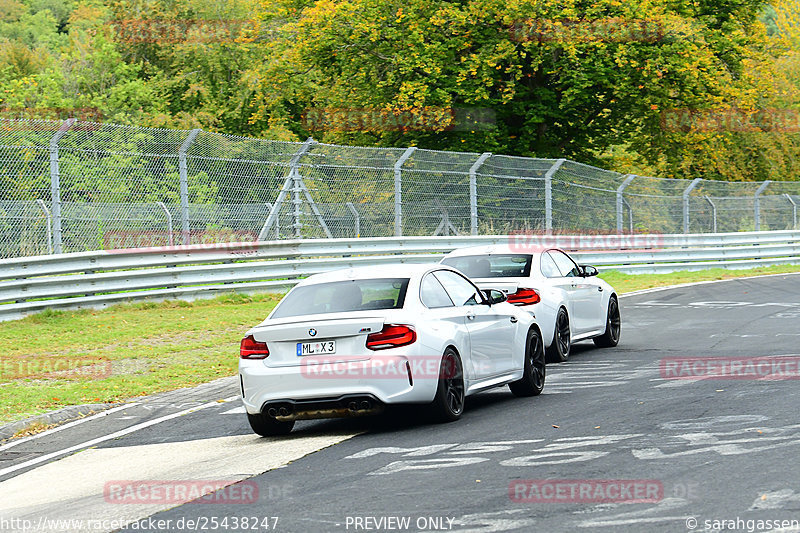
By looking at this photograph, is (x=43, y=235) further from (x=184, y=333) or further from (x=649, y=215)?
(x=649, y=215)

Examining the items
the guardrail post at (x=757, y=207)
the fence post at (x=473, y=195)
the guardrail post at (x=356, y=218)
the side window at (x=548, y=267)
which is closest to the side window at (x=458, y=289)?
the side window at (x=548, y=267)

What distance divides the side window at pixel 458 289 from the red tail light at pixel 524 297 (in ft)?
7.66

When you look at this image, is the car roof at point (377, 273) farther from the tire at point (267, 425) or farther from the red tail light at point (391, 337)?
the tire at point (267, 425)

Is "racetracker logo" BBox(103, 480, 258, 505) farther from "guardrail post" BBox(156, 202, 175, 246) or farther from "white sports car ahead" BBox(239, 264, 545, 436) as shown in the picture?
"guardrail post" BBox(156, 202, 175, 246)

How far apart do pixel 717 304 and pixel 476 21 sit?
1733 centimetres

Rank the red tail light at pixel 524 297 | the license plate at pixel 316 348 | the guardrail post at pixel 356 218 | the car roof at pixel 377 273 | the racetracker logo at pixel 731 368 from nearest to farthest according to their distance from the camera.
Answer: the license plate at pixel 316 348 → the car roof at pixel 377 273 → the racetracker logo at pixel 731 368 → the red tail light at pixel 524 297 → the guardrail post at pixel 356 218

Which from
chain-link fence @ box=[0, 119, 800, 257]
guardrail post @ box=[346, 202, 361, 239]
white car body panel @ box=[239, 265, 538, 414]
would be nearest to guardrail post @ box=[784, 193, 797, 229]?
chain-link fence @ box=[0, 119, 800, 257]

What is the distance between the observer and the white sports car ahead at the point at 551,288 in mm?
13180

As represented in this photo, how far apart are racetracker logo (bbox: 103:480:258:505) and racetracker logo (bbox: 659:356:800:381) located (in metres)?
5.66

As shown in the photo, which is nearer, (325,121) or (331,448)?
(331,448)

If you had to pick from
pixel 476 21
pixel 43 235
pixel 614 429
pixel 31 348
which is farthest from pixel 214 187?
pixel 476 21

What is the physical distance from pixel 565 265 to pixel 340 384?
249 inches

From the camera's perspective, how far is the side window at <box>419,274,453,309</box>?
9.62 m

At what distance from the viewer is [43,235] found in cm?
1788
